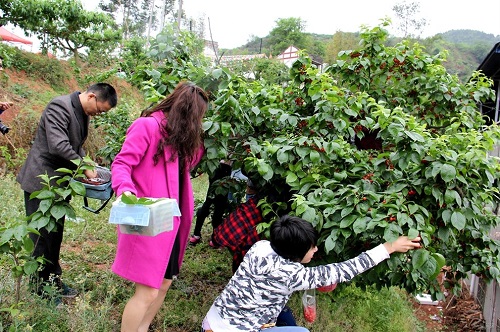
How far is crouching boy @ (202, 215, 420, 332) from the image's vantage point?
7.00 ft

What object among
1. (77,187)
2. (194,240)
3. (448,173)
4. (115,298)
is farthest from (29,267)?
(194,240)

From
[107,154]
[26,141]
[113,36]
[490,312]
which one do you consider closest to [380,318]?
[490,312]

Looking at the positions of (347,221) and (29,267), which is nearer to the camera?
(347,221)

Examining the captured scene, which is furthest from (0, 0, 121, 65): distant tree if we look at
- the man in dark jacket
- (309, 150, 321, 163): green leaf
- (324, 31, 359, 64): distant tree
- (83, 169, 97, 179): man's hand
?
(324, 31, 359, 64): distant tree

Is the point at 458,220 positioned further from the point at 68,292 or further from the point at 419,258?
the point at 68,292

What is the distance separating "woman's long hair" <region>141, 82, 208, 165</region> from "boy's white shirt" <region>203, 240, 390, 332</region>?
68 cm

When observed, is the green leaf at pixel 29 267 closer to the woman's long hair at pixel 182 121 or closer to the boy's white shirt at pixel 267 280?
the woman's long hair at pixel 182 121

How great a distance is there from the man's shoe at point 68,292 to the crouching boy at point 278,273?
1.34 meters

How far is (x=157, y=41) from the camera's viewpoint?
3191 millimetres

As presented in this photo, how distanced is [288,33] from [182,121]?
56.1m

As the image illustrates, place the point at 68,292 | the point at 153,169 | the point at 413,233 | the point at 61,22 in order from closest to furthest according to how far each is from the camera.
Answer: the point at 413,233
the point at 153,169
the point at 68,292
the point at 61,22

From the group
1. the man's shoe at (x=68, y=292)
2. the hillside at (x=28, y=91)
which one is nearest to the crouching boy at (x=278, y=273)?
the man's shoe at (x=68, y=292)

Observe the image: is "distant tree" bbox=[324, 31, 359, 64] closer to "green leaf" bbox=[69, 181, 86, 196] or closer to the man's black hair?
the man's black hair

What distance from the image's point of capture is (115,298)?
332 centimetres
